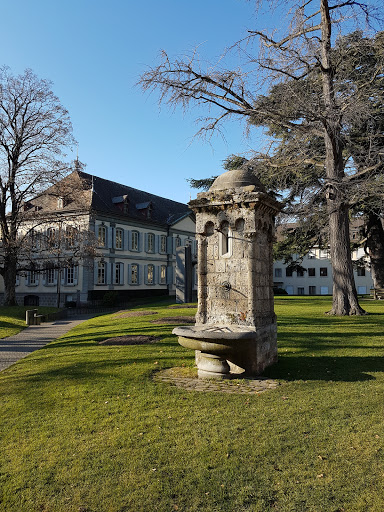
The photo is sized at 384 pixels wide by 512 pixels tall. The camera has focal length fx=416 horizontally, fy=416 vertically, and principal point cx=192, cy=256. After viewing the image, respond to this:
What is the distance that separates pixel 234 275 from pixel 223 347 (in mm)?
1391

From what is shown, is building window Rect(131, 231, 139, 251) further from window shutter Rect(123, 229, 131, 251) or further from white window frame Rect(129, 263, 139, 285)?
white window frame Rect(129, 263, 139, 285)

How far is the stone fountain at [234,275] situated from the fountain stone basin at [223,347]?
0.02 metres

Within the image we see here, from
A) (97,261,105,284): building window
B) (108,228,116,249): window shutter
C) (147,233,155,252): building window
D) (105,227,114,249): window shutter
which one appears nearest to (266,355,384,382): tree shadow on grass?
(97,261,105,284): building window

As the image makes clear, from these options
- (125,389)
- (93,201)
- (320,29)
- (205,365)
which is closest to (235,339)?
(205,365)

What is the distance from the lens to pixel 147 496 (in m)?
3.60

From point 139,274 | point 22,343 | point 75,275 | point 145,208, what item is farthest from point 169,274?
point 22,343

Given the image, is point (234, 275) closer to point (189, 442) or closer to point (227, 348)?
point (227, 348)

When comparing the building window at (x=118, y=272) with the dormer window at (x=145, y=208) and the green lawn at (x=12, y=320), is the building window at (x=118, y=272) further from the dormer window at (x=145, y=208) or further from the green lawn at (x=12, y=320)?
the green lawn at (x=12, y=320)

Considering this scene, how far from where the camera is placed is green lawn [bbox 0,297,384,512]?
11.7 feet

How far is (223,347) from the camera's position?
6824mm

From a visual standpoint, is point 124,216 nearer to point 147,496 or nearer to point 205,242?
point 205,242

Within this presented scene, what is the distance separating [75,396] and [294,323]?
912cm

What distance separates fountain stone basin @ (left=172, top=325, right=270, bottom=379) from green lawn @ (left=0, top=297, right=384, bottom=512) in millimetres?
A: 613

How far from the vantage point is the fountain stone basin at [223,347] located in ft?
22.0
